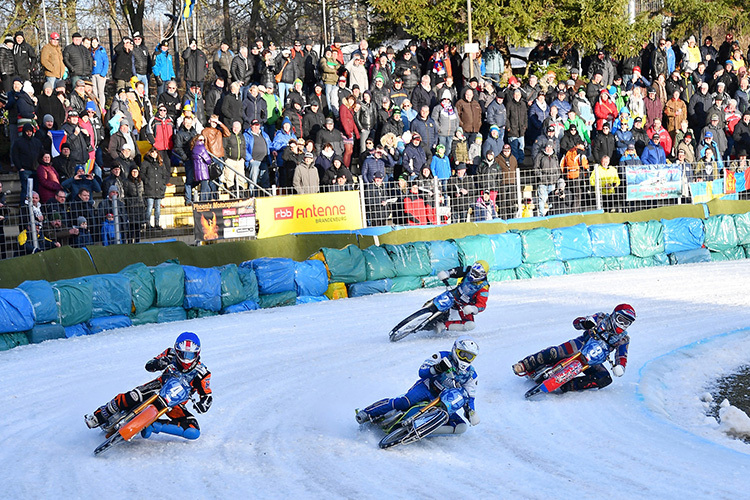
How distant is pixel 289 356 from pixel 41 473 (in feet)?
14.7

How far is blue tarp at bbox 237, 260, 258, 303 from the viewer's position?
1394 centimetres

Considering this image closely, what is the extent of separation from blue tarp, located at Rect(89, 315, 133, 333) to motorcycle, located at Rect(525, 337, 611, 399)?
6370mm

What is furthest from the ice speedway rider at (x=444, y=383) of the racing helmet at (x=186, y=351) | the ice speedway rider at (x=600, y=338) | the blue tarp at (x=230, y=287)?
the blue tarp at (x=230, y=287)

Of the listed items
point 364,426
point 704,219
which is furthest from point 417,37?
point 364,426

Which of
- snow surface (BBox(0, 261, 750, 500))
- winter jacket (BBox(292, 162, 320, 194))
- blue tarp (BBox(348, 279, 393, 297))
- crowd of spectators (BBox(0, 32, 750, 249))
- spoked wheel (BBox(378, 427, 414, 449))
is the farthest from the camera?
winter jacket (BBox(292, 162, 320, 194))

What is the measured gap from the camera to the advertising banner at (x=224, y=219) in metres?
15.6

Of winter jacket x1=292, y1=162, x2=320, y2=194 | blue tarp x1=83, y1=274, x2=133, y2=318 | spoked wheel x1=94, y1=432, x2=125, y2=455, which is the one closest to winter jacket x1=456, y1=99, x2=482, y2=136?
winter jacket x1=292, y1=162, x2=320, y2=194

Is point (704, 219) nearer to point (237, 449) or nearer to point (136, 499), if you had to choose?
point (237, 449)

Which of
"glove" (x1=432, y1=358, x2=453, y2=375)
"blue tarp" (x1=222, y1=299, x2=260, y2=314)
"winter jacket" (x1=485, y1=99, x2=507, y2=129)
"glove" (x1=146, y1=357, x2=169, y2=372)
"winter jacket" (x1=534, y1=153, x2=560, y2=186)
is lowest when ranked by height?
"glove" (x1=432, y1=358, x2=453, y2=375)

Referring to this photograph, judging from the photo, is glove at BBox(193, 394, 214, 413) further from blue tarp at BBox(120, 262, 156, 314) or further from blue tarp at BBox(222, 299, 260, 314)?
blue tarp at BBox(222, 299, 260, 314)

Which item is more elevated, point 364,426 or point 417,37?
point 417,37

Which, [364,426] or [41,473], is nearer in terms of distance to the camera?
[41,473]

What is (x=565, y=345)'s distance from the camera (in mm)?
9508

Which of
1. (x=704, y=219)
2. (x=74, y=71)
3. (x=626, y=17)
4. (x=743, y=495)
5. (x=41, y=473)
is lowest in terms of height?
(x=743, y=495)
